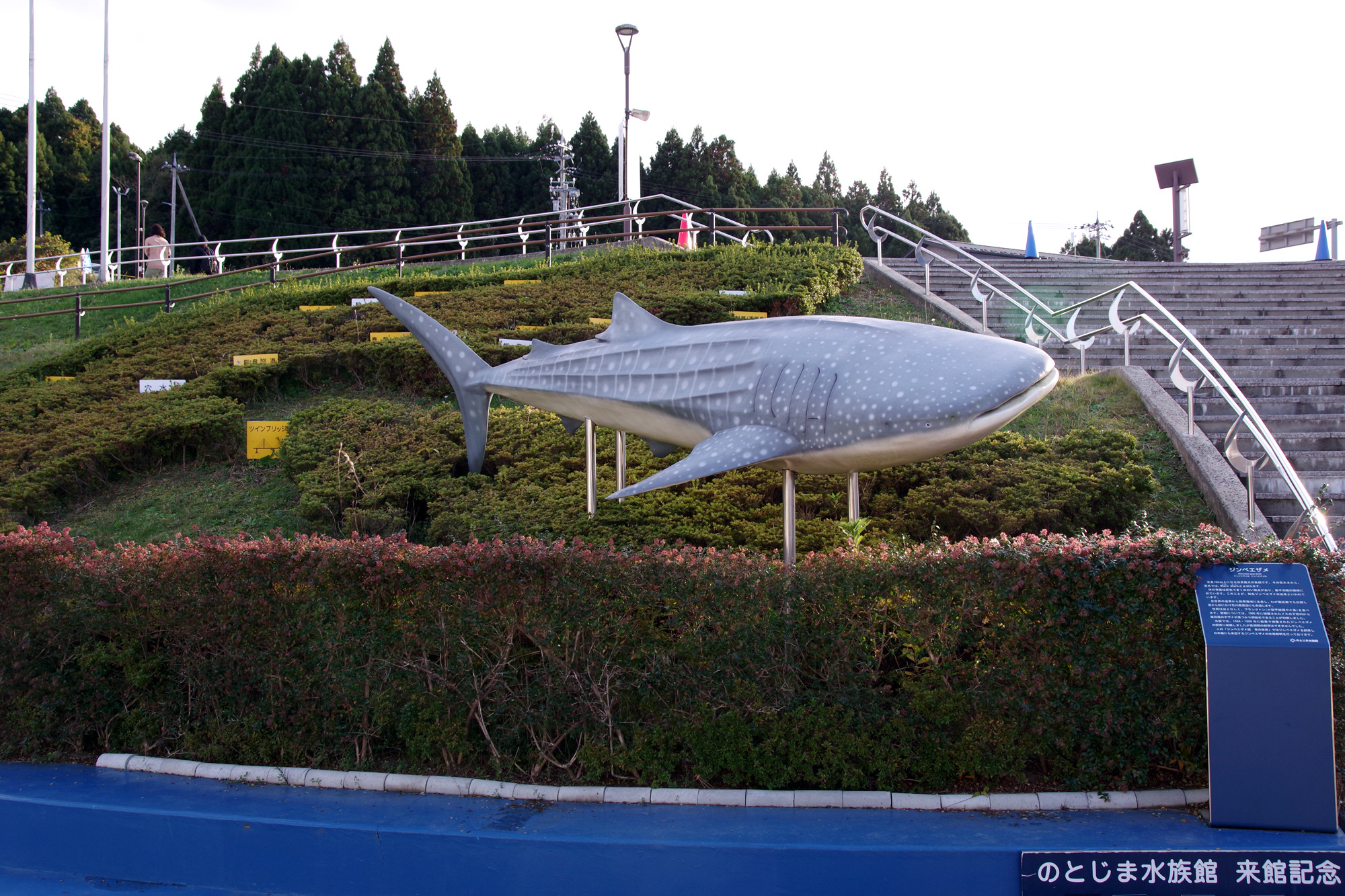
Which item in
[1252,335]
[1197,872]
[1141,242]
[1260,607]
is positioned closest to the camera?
[1197,872]

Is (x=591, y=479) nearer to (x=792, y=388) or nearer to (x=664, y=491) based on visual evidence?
(x=664, y=491)

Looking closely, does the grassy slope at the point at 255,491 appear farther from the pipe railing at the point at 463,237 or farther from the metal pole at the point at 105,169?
the metal pole at the point at 105,169

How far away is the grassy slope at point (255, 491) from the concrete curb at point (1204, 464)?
0.09 metres

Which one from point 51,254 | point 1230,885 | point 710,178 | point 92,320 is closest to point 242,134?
point 51,254

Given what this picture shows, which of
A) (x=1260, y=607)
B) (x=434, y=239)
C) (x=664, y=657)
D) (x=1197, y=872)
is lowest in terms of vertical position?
(x=1197, y=872)

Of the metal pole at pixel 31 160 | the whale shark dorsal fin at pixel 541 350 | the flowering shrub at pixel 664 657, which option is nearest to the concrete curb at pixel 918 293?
the whale shark dorsal fin at pixel 541 350

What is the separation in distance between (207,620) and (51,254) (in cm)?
4340

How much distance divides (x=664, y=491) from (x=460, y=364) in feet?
7.28

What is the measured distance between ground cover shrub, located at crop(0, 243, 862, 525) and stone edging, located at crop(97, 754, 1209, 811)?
619 cm

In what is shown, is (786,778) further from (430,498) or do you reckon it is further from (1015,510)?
(430,498)

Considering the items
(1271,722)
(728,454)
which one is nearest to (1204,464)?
(1271,722)

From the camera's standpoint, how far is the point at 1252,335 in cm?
1114

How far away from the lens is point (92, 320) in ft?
57.6

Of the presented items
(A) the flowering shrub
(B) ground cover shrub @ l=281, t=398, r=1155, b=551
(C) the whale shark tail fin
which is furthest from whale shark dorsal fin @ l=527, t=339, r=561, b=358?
(A) the flowering shrub
